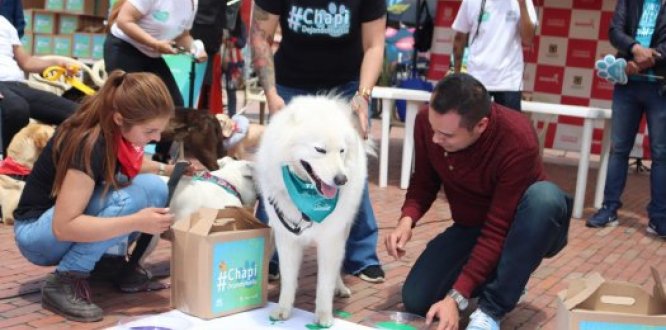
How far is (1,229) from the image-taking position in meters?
4.08

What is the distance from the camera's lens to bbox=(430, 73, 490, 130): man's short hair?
2498mm

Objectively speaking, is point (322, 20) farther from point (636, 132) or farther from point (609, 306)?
point (636, 132)

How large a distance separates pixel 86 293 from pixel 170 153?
10.2ft

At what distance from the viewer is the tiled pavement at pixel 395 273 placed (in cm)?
295

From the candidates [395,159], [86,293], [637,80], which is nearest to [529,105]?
[637,80]

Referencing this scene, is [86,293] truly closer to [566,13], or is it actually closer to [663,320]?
[663,320]

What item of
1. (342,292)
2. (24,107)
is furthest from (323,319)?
(24,107)

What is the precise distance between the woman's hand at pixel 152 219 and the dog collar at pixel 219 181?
0.49 meters

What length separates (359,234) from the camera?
3.49m

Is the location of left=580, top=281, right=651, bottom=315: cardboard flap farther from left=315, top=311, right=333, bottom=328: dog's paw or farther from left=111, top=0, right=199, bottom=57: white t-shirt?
left=111, top=0, right=199, bottom=57: white t-shirt

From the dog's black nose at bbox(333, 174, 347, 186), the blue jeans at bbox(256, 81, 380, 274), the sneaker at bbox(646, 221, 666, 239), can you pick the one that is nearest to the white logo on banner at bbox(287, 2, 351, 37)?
the blue jeans at bbox(256, 81, 380, 274)

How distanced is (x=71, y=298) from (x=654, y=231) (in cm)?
397

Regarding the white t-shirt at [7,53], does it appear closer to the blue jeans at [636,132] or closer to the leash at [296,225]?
the leash at [296,225]

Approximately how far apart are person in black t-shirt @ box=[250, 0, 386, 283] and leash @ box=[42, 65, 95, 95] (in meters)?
1.98
